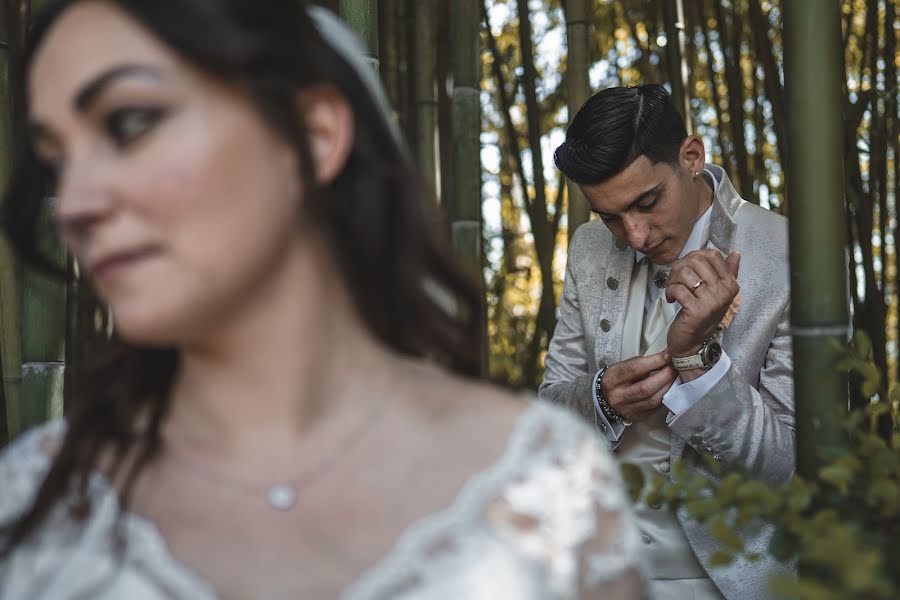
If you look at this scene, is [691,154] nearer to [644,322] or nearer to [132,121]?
[644,322]

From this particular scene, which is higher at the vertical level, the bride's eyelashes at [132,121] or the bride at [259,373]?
the bride's eyelashes at [132,121]

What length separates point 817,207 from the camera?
51.6 inches

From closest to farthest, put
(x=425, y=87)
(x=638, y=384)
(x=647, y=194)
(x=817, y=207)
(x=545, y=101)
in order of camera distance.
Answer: (x=817, y=207), (x=638, y=384), (x=647, y=194), (x=425, y=87), (x=545, y=101)

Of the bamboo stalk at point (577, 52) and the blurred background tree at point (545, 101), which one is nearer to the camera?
the blurred background tree at point (545, 101)

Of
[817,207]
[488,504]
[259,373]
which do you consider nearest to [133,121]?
[259,373]

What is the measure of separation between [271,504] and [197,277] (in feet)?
0.80

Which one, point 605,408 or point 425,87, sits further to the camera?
point 425,87

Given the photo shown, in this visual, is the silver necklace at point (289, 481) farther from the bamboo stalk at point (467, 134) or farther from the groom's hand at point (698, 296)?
the bamboo stalk at point (467, 134)

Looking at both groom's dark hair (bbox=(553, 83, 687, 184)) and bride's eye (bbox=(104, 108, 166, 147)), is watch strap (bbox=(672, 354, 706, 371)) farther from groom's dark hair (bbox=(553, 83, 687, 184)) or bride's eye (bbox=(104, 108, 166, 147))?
bride's eye (bbox=(104, 108, 166, 147))

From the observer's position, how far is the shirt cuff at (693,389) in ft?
6.30

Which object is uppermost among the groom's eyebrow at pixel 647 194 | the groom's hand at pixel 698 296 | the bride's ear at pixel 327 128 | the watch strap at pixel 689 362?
the bride's ear at pixel 327 128

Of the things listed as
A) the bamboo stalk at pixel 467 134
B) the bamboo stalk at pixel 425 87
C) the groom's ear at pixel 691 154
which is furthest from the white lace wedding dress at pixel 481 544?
the bamboo stalk at pixel 425 87

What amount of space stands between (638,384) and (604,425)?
14 centimetres

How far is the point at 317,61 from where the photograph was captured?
1074 mm
